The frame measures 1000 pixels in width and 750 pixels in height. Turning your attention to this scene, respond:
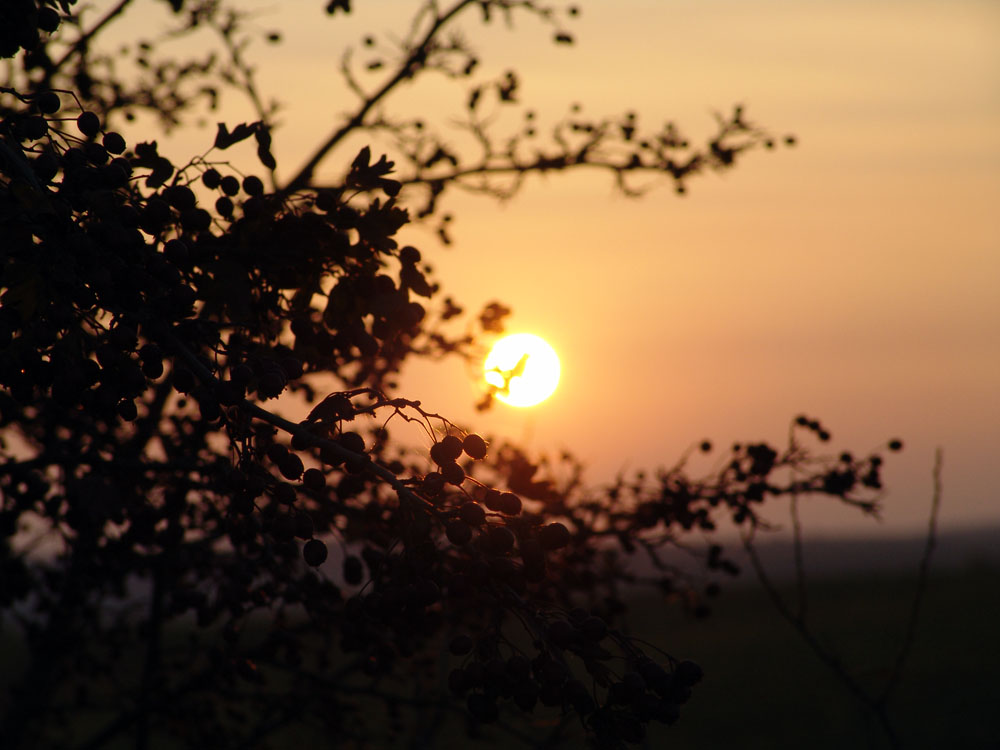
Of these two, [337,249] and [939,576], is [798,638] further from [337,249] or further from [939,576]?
[337,249]

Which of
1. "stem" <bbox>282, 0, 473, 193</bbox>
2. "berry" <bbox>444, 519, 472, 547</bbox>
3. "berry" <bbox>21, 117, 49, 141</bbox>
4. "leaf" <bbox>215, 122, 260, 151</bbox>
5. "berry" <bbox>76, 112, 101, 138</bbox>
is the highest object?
"stem" <bbox>282, 0, 473, 193</bbox>

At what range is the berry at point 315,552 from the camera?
244cm

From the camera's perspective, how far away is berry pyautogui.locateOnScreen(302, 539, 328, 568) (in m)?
2.44

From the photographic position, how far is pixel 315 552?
2469mm

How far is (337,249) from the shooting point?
3162 mm

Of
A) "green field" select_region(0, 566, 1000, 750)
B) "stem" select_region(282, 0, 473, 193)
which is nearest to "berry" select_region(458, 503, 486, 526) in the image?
"stem" select_region(282, 0, 473, 193)

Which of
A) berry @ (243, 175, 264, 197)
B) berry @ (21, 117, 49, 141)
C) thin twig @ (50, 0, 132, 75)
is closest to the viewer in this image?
berry @ (21, 117, 49, 141)

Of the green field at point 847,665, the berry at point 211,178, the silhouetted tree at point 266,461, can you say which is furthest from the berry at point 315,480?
the green field at point 847,665

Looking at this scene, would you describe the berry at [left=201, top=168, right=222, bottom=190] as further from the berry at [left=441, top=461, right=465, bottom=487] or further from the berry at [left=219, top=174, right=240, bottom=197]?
the berry at [left=441, top=461, right=465, bottom=487]

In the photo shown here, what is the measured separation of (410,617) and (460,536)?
0.57 meters

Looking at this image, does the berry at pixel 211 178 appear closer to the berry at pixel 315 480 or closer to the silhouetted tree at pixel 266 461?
the silhouetted tree at pixel 266 461

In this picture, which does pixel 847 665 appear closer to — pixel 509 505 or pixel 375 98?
pixel 375 98

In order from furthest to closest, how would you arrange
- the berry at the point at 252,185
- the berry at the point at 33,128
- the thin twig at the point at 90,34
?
1. the thin twig at the point at 90,34
2. the berry at the point at 252,185
3. the berry at the point at 33,128

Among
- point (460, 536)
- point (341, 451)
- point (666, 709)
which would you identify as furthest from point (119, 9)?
point (666, 709)
